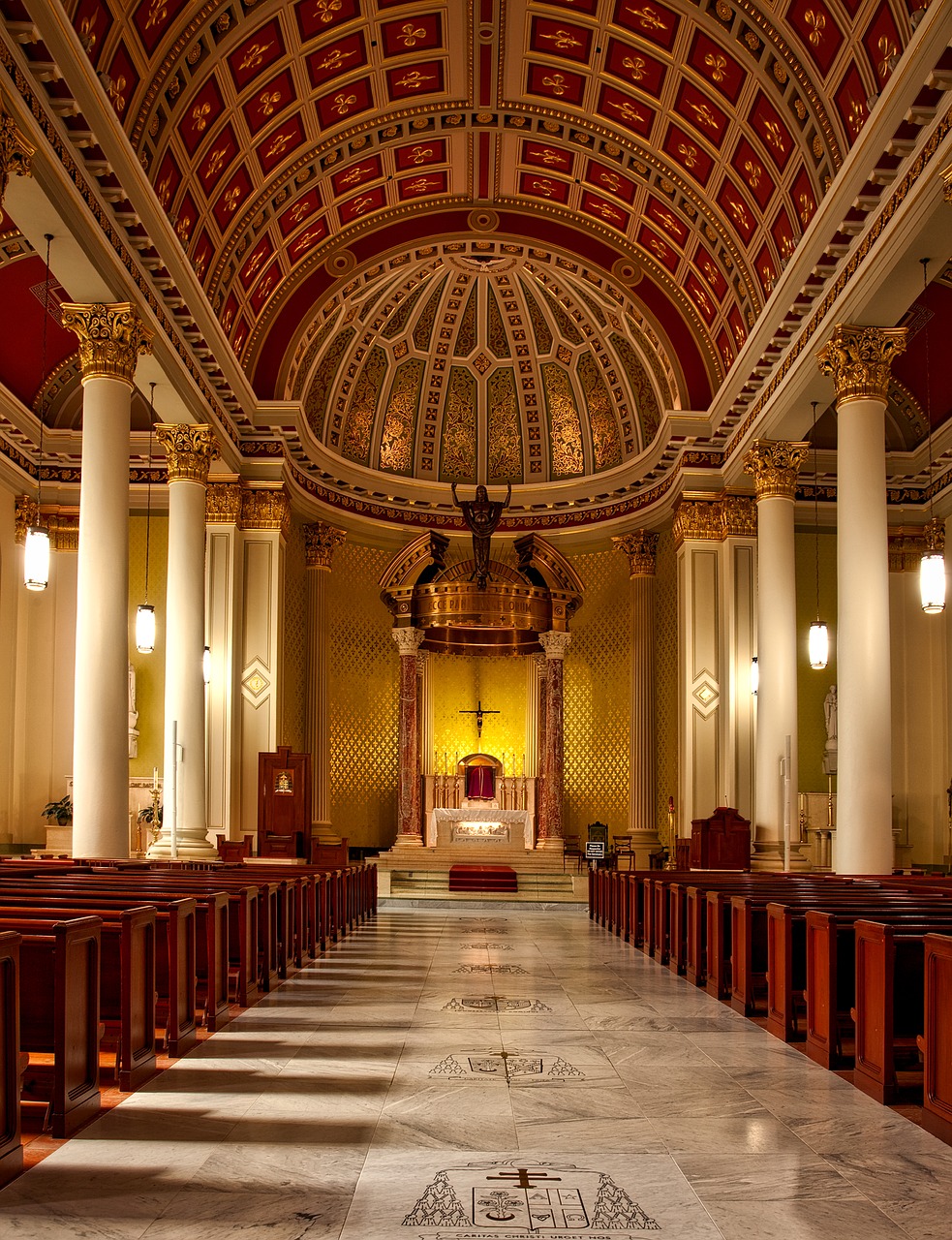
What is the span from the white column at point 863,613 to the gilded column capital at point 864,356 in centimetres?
1

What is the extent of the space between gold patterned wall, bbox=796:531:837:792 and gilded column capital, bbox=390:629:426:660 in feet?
28.0

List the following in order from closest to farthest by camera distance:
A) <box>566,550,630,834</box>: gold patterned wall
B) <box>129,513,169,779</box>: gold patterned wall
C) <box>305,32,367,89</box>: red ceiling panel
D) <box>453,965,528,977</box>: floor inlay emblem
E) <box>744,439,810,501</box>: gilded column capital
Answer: <box>453,965,528,977</box>: floor inlay emblem → <box>305,32,367,89</box>: red ceiling panel → <box>744,439,810,501</box>: gilded column capital → <box>129,513,169,779</box>: gold patterned wall → <box>566,550,630,834</box>: gold patterned wall

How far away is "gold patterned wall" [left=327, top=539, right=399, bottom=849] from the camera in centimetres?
2736

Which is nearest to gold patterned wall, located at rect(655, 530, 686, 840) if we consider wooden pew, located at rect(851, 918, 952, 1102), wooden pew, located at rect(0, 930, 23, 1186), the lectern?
the lectern

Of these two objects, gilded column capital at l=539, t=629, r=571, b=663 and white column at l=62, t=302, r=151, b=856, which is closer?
white column at l=62, t=302, r=151, b=856

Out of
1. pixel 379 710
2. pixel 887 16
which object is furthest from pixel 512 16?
pixel 379 710

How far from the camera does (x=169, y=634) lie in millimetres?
19219

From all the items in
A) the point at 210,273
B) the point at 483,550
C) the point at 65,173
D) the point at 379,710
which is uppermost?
the point at 210,273

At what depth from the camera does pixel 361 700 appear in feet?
92.6

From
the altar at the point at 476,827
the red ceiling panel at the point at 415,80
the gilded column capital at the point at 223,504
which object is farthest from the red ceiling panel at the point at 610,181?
the altar at the point at 476,827

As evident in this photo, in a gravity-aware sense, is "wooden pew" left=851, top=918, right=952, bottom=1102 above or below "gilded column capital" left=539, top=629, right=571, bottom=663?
below

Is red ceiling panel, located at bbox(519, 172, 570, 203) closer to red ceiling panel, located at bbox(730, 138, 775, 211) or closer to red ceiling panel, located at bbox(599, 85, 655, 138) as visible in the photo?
red ceiling panel, located at bbox(599, 85, 655, 138)

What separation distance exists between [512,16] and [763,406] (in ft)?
A: 24.0

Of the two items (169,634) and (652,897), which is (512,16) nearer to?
(169,634)
